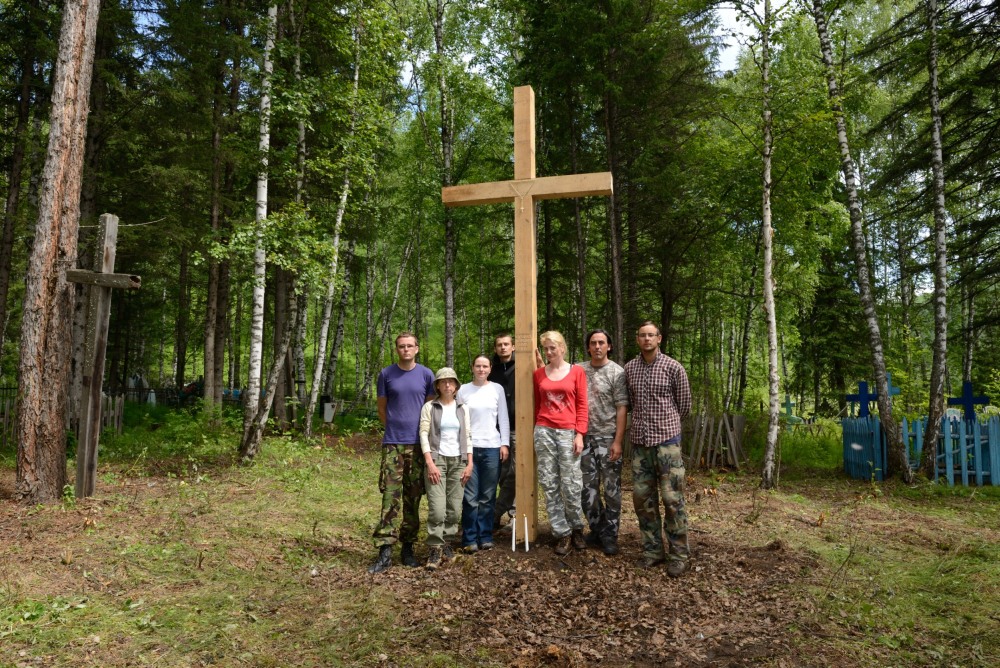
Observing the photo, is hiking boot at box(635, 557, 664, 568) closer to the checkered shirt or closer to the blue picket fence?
the checkered shirt

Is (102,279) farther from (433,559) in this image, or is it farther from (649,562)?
(649,562)

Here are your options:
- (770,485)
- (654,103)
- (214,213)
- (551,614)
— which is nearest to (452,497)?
(551,614)

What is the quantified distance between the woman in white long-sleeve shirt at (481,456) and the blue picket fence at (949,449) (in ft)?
26.1

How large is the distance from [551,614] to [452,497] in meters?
1.36

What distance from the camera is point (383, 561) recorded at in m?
5.12

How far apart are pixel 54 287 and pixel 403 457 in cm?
475

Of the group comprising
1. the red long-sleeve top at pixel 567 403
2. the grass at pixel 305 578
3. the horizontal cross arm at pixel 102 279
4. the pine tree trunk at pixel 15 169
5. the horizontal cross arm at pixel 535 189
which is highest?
the pine tree trunk at pixel 15 169

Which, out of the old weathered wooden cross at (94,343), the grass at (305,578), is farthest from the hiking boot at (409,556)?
the old weathered wooden cross at (94,343)

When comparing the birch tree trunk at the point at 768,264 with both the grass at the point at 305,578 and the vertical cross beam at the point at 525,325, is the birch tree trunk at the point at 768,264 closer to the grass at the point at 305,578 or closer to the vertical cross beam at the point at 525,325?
the grass at the point at 305,578

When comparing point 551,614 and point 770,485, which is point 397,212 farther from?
point 551,614

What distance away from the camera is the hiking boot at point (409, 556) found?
518 cm

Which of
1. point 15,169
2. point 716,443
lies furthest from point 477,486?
point 15,169

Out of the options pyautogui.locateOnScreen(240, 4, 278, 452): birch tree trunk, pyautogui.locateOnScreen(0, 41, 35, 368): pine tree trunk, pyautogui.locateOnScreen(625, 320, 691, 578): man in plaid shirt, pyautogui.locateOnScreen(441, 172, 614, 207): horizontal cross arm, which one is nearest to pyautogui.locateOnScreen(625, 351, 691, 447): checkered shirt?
pyautogui.locateOnScreen(625, 320, 691, 578): man in plaid shirt

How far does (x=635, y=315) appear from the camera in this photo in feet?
48.2
